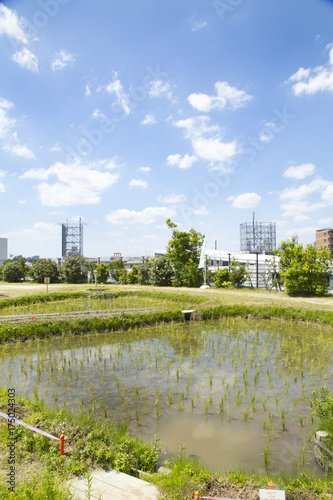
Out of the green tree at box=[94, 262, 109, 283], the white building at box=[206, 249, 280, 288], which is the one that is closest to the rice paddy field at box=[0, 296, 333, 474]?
the white building at box=[206, 249, 280, 288]

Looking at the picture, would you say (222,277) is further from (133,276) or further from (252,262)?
(133,276)

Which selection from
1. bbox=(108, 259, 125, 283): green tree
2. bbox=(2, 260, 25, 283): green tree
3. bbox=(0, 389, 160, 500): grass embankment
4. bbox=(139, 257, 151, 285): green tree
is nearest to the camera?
bbox=(0, 389, 160, 500): grass embankment

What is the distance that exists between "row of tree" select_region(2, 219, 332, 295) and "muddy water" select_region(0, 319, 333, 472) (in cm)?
979

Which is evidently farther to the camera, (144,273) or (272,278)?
(144,273)

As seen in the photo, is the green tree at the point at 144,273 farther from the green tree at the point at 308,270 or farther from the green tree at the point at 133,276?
the green tree at the point at 308,270

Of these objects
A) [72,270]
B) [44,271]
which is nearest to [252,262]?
[72,270]

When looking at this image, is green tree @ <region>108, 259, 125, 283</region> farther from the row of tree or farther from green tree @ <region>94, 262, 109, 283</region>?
green tree @ <region>94, 262, 109, 283</region>

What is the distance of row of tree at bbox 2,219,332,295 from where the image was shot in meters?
19.6

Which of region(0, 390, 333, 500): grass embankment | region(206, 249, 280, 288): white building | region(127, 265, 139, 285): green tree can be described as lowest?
region(0, 390, 333, 500): grass embankment

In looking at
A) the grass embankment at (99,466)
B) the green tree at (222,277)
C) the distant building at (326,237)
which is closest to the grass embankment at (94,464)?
the grass embankment at (99,466)

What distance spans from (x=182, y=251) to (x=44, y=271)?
1760 cm

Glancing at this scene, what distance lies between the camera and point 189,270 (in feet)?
94.7

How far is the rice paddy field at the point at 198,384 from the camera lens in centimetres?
433

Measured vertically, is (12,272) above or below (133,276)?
above
